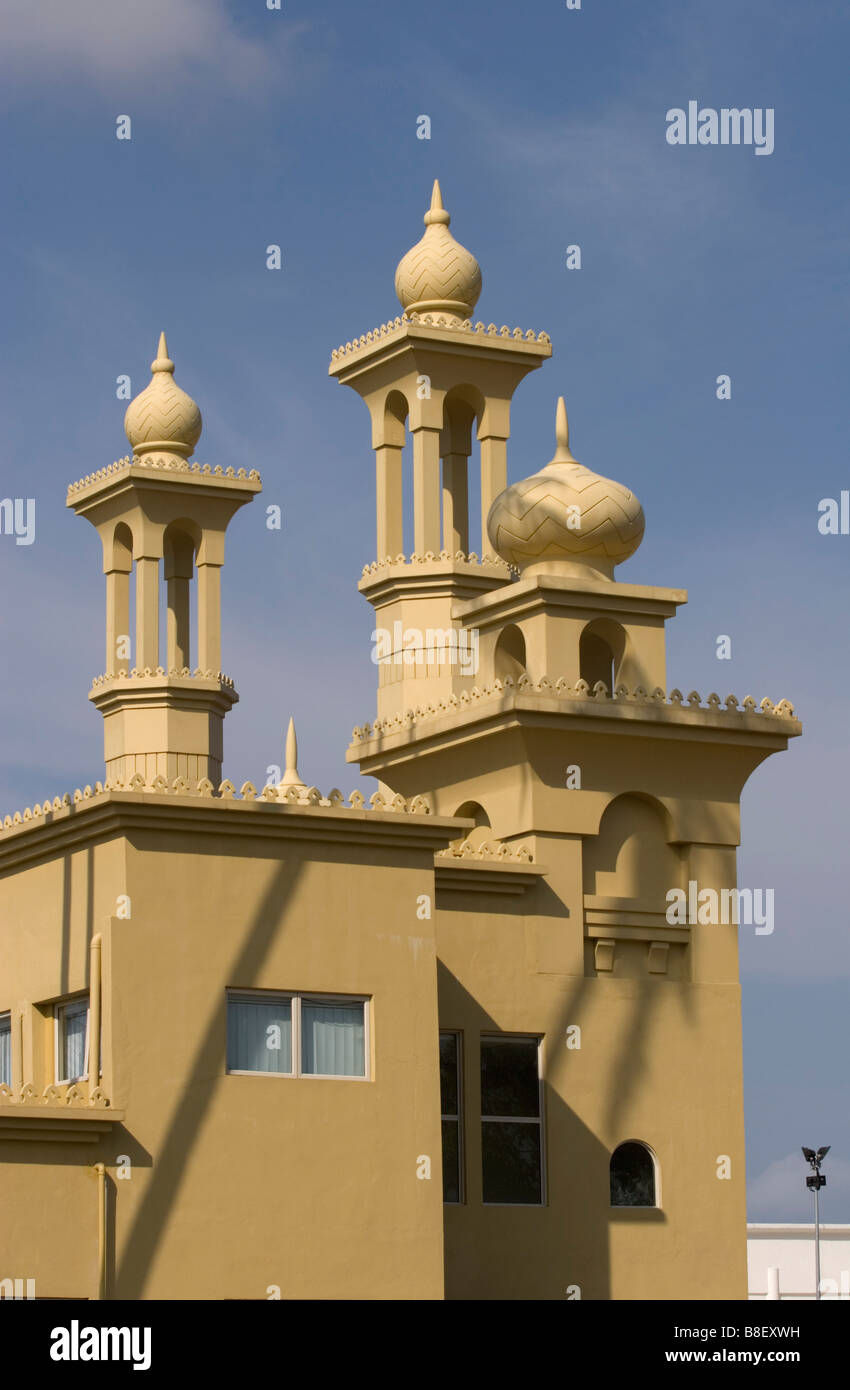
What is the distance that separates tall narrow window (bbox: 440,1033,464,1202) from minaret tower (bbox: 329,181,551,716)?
8.87 m

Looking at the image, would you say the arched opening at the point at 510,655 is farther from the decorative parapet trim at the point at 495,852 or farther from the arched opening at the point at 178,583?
the arched opening at the point at 178,583

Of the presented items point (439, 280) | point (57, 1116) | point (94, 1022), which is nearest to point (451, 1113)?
point (94, 1022)

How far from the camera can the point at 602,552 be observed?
36438 millimetres

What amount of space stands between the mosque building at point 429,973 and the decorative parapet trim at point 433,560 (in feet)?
0.24

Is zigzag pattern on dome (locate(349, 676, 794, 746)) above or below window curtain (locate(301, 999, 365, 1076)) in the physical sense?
above

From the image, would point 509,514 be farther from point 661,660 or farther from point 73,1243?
point 73,1243

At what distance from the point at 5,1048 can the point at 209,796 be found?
4707 mm

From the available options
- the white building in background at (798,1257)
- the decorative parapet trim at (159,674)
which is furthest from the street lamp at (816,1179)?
the decorative parapet trim at (159,674)

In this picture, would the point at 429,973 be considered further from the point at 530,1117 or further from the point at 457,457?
the point at 457,457

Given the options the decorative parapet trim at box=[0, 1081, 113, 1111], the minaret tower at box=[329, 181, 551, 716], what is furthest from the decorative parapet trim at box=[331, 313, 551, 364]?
the decorative parapet trim at box=[0, 1081, 113, 1111]

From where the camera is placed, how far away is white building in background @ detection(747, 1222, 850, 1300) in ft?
242

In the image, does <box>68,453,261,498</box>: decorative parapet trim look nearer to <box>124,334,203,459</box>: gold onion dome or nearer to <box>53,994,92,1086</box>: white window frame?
<box>124,334,203,459</box>: gold onion dome

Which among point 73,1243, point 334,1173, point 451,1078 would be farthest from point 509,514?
point 73,1243
